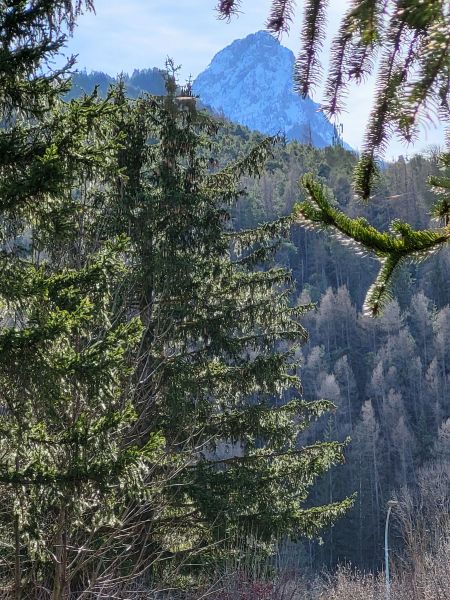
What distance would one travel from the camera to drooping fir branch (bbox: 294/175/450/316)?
1302mm

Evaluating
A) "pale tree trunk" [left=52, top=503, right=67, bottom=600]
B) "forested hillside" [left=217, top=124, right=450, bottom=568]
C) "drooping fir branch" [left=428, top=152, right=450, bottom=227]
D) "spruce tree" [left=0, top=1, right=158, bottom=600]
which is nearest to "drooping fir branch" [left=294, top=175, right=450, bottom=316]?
"drooping fir branch" [left=428, top=152, right=450, bottom=227]

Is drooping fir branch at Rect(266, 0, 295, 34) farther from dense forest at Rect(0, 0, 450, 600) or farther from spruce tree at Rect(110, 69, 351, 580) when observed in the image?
spruce tree at Rect(110, 69, 351, 580)

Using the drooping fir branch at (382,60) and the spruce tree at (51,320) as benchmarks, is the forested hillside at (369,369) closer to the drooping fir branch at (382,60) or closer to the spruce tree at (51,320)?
the spruce tree at (51,320)

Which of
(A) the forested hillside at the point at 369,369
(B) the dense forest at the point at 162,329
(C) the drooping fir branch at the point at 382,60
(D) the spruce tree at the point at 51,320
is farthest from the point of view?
(A) the forested hillside at the point at 369,369

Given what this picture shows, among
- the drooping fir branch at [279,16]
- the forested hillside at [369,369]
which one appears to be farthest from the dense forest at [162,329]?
the forested hillside at [369,369]

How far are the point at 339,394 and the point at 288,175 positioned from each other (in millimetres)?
40084

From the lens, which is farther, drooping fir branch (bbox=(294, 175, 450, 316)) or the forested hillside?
the forested hillside

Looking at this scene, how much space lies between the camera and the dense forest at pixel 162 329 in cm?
190

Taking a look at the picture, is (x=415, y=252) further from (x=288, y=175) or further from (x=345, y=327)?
(x=288, y=175)

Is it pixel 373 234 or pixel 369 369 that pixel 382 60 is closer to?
Result: pixel 373 234

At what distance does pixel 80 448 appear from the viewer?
4.63 meters

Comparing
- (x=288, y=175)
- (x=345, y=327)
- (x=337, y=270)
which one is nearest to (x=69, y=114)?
(x=345, y=327)

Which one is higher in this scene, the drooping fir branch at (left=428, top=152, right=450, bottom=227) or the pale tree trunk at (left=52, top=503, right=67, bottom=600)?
the drooping fir branch at (left=428, top=152, right=450, bottom=227)

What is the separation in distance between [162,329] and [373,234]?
8.24 m
